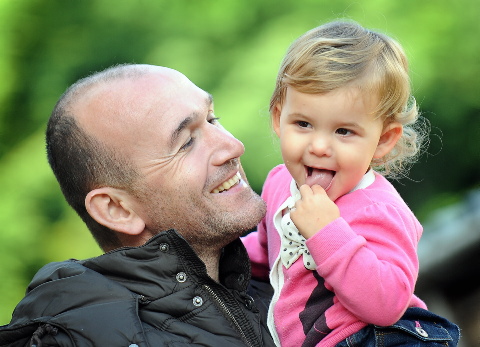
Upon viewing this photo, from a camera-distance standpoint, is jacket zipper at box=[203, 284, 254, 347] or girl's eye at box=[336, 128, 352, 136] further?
jacket zipper at box=[203, 284, 254, 347]

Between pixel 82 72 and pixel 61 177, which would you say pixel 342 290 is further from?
pixel 82 72

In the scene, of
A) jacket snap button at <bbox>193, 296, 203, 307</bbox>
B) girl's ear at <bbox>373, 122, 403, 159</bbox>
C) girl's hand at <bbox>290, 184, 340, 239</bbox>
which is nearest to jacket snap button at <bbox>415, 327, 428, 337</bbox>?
girl's hand at <bbox>290, 184, 340, 239</bbox>

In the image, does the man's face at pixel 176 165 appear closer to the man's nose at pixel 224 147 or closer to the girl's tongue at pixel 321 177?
the man's nose at pixel 224 147

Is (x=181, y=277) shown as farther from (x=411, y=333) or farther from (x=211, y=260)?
(x=411, y=333)

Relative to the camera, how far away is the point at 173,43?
19.1ft

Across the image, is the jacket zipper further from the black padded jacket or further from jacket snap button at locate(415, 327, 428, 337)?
jacket snap button at locate(415, 327, 428, 337)

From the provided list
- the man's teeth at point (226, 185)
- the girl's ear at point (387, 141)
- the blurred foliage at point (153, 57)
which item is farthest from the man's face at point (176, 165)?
the blurred foliage at point (153, 57)

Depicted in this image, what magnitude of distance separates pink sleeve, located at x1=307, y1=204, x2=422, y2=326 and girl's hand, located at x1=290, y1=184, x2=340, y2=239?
0.11ft

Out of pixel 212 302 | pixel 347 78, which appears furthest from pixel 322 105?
pixel 212 302

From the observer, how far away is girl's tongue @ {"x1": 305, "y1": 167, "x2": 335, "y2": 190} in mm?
2318

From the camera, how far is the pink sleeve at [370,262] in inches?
84.3

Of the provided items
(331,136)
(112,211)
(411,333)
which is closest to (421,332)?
(411,333)

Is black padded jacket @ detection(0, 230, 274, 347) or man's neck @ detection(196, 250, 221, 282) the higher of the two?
black padded jacket @ detection(0, 230, 274, 347)

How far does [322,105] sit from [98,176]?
0.88 meters
